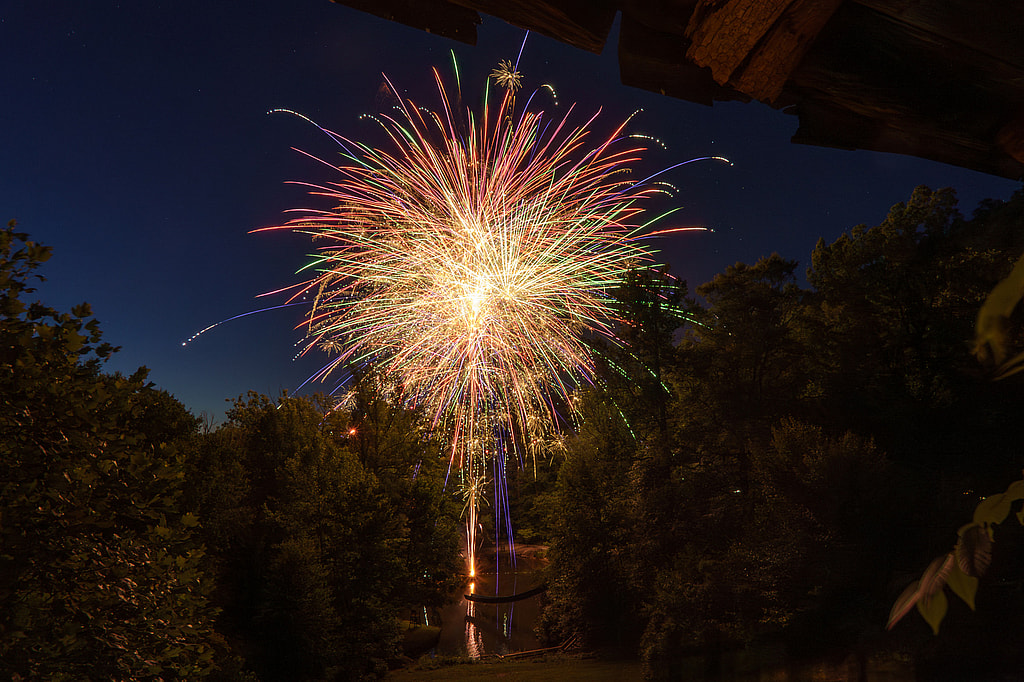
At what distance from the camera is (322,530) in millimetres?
18016

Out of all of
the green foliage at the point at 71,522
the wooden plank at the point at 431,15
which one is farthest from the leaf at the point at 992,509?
the green foliage at the point at 71,522

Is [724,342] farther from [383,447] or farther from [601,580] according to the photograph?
[383,447]

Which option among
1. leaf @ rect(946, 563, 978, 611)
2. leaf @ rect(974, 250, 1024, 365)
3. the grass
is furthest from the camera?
the grass

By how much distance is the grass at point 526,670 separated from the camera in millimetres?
15573

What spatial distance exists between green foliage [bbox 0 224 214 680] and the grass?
1301 centimetres

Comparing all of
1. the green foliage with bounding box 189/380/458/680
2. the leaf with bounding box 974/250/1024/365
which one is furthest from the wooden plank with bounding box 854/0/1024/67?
the green foliage with bounding box 189/380/458/680

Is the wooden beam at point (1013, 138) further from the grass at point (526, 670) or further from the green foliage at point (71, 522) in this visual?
the grass at point (526, 670)

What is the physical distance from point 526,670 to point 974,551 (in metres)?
18.5

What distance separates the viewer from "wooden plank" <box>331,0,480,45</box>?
2057mm

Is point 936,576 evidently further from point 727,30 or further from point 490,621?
point 490,621

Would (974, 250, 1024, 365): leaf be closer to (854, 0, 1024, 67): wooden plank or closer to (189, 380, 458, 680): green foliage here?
(854, 0, 1024, 67): wooden plank

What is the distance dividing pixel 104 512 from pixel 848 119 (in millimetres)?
5717

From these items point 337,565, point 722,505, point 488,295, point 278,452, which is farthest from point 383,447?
point 722,505

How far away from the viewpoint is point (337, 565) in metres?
17.8
